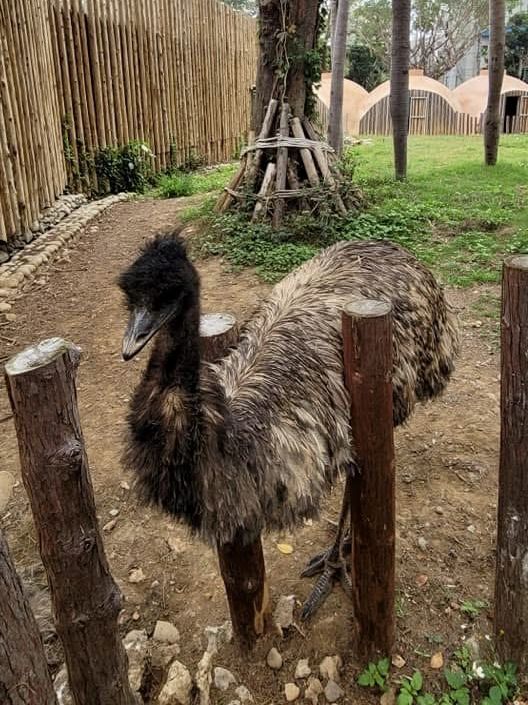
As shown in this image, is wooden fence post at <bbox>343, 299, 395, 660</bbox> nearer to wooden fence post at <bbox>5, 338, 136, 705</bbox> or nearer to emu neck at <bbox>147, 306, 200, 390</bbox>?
emu neck at <bbox>147, 306, 200, 390</bbox>

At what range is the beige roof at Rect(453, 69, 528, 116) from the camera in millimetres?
22859

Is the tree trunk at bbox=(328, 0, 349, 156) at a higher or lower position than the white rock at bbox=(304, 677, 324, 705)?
higher

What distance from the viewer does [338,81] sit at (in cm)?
1227

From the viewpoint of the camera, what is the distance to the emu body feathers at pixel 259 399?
2.08m

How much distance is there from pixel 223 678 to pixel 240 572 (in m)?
0.49

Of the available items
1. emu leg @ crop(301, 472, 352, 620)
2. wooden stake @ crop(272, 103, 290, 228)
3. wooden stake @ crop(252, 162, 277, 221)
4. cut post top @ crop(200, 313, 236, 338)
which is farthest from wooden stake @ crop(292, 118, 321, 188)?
emu leg @ crop(301, 472, 352, 620)

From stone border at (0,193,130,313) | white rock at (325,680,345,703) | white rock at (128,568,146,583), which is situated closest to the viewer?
white rock at (325,680,345,703)

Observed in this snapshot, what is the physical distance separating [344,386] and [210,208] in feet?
20.8

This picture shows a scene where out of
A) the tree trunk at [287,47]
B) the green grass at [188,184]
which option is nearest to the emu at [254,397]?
the tree trunk at [287,47]

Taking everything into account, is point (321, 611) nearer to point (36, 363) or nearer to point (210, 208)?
point (36, 363)

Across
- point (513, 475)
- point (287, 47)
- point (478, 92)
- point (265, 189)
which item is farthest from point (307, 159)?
point (478, 92)

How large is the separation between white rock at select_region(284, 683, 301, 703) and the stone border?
456 centimetres

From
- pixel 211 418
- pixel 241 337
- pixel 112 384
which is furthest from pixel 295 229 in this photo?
pixel 211 418

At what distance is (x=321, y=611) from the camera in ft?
10.0
